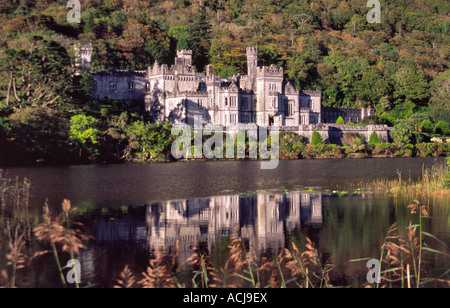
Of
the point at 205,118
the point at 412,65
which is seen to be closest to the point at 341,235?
the point at 205,118

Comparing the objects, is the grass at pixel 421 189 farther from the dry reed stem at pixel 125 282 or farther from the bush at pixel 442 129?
the bush at pixel 442 129

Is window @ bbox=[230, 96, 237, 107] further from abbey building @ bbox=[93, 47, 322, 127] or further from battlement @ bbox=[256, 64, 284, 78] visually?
battlement @ bbox=[256, 64, 284, 78]

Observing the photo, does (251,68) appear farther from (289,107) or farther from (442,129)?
(442,129)

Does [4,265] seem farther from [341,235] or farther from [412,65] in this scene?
[412,65]

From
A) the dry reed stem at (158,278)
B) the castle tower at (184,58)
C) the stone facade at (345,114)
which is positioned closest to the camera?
the dry reed stem at (158,278)

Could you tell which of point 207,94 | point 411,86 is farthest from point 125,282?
point 411,86

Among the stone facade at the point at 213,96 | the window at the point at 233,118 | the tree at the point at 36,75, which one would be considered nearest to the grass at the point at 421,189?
the tree at the point at 36,75
